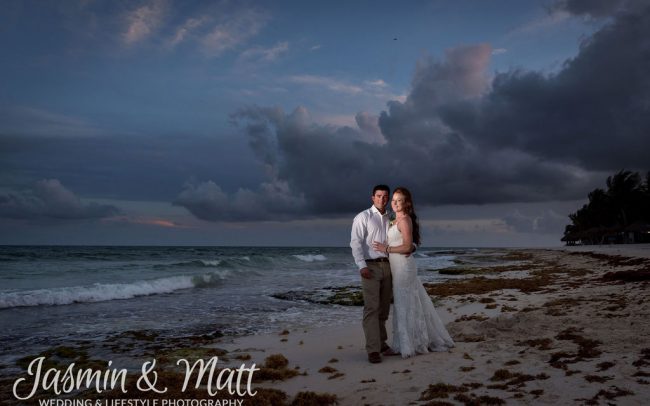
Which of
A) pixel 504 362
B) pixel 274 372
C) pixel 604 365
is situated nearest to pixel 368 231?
pixel 274 372

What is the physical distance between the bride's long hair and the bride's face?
36 millimetres

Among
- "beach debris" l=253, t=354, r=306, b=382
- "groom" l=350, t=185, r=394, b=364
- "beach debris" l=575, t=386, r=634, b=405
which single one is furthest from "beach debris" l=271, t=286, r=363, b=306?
"beach debris" l=575, t=386, r=634, b=405

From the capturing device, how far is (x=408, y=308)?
6754mm

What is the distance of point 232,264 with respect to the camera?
44.6m

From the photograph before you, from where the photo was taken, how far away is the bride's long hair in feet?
22.2

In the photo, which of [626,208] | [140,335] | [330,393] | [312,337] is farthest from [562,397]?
[626,208]

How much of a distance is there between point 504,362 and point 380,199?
2831mm

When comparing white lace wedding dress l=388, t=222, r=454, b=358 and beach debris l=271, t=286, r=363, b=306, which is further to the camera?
beach debris l=271, t=286, r=363, b=306

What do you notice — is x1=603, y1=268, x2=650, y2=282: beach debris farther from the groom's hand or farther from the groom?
the groom's hand

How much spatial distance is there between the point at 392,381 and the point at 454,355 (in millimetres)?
1431

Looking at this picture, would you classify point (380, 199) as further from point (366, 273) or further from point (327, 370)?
point (327, 370)

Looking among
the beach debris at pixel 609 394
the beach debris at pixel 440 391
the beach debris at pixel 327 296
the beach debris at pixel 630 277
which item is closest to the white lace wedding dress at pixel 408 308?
the beach debris at pixel 440 391

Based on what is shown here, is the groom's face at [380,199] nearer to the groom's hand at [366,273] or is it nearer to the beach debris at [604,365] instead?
the groom's hand at [366,273]

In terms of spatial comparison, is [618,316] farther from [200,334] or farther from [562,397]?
[200,334]
